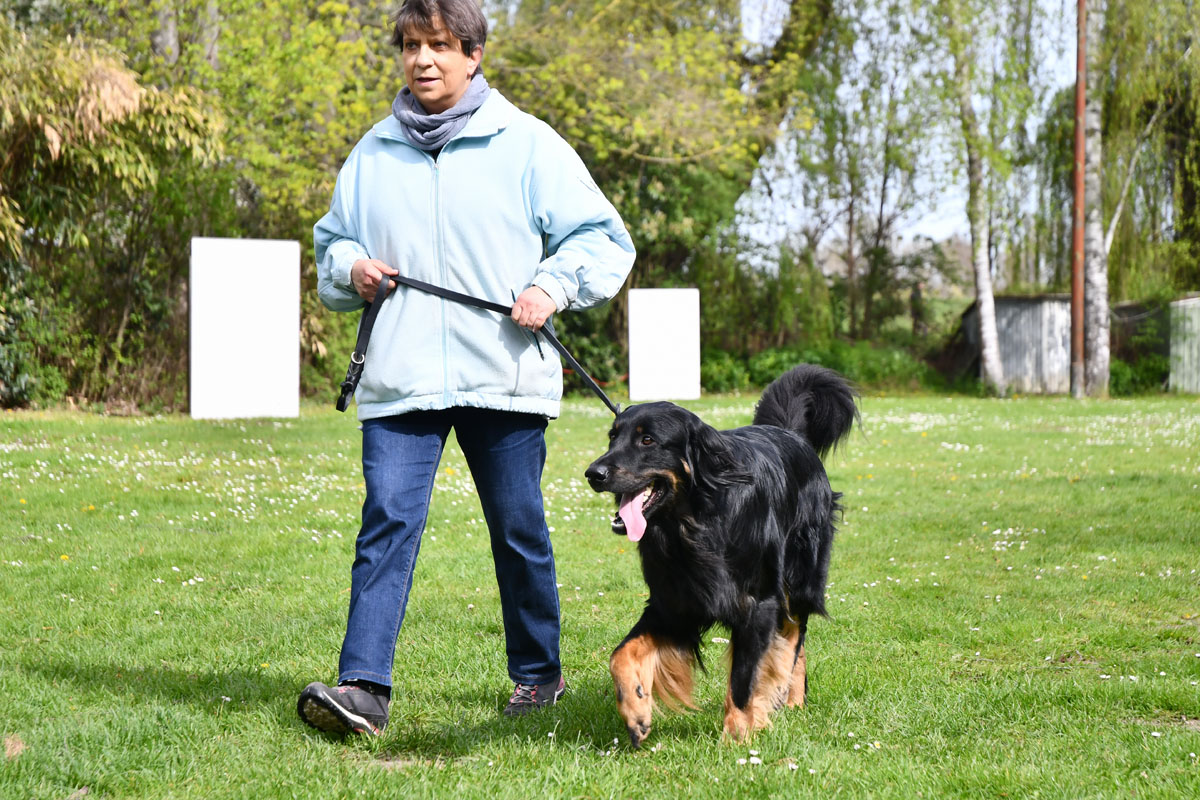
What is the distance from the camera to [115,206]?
52.0 ft

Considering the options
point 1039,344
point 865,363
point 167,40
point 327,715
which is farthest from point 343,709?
point 1039,344

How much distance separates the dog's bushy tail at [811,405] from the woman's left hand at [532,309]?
62.9 inches

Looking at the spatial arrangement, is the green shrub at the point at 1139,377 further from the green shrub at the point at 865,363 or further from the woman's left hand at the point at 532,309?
the woman's left hand at the point at 532,309

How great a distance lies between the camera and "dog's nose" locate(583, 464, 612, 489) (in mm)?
3309

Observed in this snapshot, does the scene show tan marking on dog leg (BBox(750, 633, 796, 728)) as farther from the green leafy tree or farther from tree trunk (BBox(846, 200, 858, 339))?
tree trunk (BBox(846, 200, 858, 339))

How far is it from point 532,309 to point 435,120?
25.9 inches

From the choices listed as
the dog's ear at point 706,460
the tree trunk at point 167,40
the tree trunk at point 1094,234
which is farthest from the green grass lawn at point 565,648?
the tree trunk at point 1094,234

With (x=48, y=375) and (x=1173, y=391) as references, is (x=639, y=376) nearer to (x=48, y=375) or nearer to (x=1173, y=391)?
(x=48, y=375)

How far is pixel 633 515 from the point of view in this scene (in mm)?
3367

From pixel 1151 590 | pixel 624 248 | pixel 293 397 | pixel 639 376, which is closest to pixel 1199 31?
pixel 639 376

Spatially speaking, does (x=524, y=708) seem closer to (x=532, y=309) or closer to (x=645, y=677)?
(x=645, y=677)

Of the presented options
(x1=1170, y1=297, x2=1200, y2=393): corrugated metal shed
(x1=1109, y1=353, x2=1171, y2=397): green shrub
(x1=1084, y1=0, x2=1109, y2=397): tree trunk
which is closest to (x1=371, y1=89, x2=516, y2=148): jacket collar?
(x1=1084, y1=0, x2=1109, y2=397): tree trunk

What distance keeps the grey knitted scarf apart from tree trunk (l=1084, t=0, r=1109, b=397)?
22258 mm

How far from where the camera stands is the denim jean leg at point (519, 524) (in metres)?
3.57
